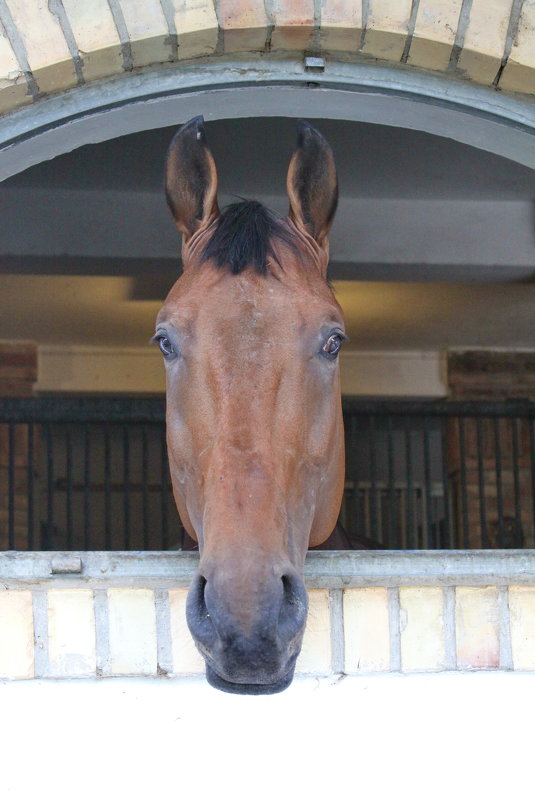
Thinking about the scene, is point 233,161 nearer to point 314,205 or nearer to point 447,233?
point 447,233

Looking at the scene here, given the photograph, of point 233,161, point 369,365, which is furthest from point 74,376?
point 233,161

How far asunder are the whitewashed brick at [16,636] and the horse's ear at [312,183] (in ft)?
4.08

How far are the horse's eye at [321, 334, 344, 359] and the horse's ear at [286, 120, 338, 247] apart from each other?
1.42 feet

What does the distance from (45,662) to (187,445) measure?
0.60 metres

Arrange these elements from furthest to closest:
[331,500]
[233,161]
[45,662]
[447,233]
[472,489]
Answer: [472,489] < [447,233] < [233,161] < [331,500] < [45,662]

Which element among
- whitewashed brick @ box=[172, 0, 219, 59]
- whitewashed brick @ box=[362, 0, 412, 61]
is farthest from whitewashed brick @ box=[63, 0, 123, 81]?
whitewashed brick @ box=[362, 0, 412, 61]

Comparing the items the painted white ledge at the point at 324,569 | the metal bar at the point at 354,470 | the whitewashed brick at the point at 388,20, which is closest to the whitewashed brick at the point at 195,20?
the whitewashed brick at the point at 388,20

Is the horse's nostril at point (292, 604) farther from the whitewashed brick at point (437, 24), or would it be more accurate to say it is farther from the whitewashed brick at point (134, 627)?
the whitewashed brick at point (437, 24)

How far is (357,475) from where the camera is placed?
8.13 meters

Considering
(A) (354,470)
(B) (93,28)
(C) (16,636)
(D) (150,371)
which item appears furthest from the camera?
(D) (150,371)

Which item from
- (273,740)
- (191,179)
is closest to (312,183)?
(191,179)

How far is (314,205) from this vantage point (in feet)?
8.73

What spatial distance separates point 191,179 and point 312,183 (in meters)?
0.33

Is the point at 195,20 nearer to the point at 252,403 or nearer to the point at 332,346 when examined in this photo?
the point at 332,346
